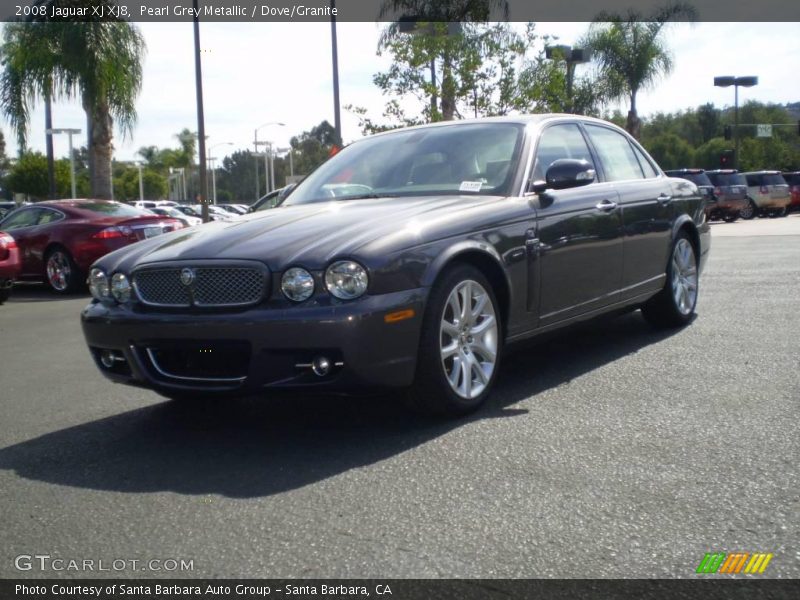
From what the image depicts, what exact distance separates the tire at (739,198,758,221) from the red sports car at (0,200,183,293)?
25316 millimetres

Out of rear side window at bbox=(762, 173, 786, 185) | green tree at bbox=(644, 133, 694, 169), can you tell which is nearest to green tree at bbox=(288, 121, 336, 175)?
Result: green tree at bbox=(644, 133, 694, 169)

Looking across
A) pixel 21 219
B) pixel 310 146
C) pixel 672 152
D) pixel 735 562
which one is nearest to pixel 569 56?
pixel 21 219

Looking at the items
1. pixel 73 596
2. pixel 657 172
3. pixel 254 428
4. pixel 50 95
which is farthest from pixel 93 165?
pixel 73 596

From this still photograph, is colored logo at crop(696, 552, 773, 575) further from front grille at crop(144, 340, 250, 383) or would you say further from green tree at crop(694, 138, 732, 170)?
green tree at crop(694, 138, 732, 170)

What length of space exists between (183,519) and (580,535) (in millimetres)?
1379

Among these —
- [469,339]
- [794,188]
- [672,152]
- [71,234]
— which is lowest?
[469,339]

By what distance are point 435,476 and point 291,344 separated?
863 mm

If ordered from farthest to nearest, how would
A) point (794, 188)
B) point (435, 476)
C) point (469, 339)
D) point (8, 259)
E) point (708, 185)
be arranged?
point (794, 188), point (708, 185), point (8, 259), point (469, 339), point (435, 476)

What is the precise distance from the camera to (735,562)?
2.84 m

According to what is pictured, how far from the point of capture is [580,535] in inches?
121

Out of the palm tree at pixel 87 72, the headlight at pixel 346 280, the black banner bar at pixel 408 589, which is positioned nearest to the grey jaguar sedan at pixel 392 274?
the headlight at pixel 346 280

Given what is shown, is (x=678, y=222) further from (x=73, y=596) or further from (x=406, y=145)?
(x=73, y=596)

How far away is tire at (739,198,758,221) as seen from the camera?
3400 centimetres

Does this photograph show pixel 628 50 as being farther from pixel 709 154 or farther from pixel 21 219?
pixel 709 154
